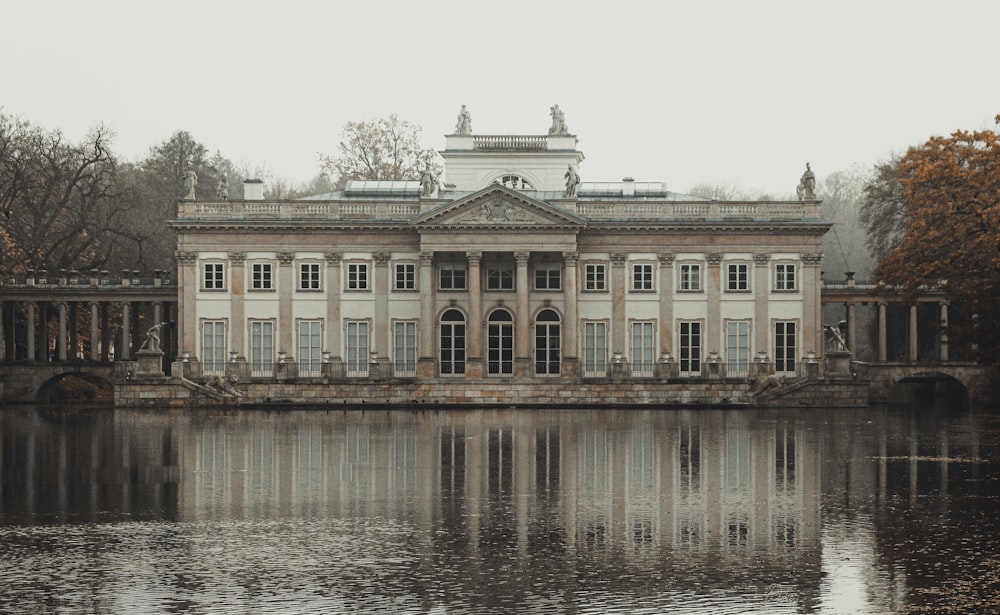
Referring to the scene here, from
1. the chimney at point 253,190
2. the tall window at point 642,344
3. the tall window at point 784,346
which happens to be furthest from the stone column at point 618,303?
the chimney at point 253,190

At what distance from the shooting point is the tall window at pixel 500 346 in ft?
234

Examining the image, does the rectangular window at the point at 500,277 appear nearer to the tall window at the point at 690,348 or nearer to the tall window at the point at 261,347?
the tall window at the point at 690,348

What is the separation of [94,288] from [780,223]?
33588 millimetres

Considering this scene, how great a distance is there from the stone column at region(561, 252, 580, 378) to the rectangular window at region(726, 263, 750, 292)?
733 cm

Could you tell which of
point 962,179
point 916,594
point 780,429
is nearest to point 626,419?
point 780,429

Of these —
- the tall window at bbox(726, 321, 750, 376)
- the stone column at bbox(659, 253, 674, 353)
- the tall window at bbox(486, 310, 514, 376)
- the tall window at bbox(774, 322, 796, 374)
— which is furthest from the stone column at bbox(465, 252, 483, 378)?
the tall window at bbox(774, 322, 796, 374)

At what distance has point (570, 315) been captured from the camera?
7044cm

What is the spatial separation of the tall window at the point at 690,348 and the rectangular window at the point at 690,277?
5.56 ft

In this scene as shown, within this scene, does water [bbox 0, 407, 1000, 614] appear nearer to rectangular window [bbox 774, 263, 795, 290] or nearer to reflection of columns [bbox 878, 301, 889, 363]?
rectangular window [bbox 774, 263, 795, 290]

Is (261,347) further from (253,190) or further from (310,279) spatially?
(253,190)

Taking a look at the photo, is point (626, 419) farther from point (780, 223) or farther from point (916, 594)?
point (916, 594)

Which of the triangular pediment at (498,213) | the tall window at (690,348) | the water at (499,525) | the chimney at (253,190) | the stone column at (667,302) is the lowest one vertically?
the water at (499,525)

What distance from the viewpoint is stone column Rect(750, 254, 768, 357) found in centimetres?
7088

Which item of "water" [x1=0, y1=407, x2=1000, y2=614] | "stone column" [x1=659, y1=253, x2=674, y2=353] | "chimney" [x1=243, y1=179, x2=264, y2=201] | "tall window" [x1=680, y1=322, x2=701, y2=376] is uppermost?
"chimney" [x1=243, y1=179, x2=264, y2=201]
